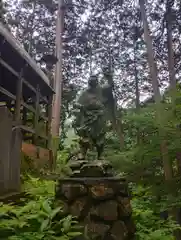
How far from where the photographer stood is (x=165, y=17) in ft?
44.2

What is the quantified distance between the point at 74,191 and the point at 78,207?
280 millimetres

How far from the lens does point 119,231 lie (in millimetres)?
4828

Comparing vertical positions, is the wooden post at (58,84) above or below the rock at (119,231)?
above

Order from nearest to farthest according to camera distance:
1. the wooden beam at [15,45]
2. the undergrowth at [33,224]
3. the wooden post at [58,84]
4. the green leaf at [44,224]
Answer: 1. the undergrowth at [33,224]
2. the green leaf at [44,224]
3. the wooden beam at [15,45]
4. the wooden post at [58,84]

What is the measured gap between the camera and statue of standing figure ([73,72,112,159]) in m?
5.38

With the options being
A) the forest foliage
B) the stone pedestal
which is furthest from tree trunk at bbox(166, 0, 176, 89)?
the stone pedestal

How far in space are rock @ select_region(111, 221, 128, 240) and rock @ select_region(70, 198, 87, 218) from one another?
2.10 feet

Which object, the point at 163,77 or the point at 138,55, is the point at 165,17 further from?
the point at 138,55

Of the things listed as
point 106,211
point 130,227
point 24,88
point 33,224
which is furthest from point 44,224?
point 24,88

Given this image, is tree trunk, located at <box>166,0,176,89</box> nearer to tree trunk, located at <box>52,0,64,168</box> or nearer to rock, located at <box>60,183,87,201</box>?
tree trunk, located at <box>52,0,64,168</box>

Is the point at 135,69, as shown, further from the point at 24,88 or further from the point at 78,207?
the point at 78,207

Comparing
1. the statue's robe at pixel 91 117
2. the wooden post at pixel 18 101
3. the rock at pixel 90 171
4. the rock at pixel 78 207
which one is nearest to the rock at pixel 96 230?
the rock at pixel 78 207

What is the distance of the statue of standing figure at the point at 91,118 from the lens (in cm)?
538

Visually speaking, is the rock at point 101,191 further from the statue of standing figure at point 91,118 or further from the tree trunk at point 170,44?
the tree trunk at point 170,44
